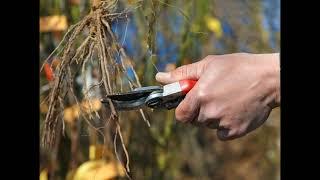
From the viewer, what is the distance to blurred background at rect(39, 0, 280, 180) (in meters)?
1.49

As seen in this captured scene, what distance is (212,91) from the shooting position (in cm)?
146

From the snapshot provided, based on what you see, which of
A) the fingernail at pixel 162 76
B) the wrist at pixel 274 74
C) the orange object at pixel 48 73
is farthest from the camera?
the orange object at pixel 48 73

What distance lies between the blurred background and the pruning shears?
46 millimetres

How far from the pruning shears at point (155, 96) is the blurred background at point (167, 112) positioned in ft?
0.15

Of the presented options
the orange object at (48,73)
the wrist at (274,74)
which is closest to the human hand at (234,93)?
the wrist at (274,74)

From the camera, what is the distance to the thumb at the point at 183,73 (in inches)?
58.9

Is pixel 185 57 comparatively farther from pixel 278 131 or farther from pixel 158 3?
pixel 278 131

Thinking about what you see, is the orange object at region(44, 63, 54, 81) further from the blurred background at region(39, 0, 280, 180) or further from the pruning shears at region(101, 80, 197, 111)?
the pruning shears at region(101, 80, 197, 111)

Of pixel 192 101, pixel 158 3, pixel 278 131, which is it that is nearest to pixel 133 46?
pixel 158 3

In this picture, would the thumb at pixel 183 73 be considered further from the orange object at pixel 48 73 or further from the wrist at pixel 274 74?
the orange object at pixel 48 73

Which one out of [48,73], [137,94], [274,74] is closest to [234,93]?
[274,74]

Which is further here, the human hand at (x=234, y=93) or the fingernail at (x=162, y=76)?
the fingernail at (x=162, y=76)

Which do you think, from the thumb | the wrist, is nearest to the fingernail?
the thumb
